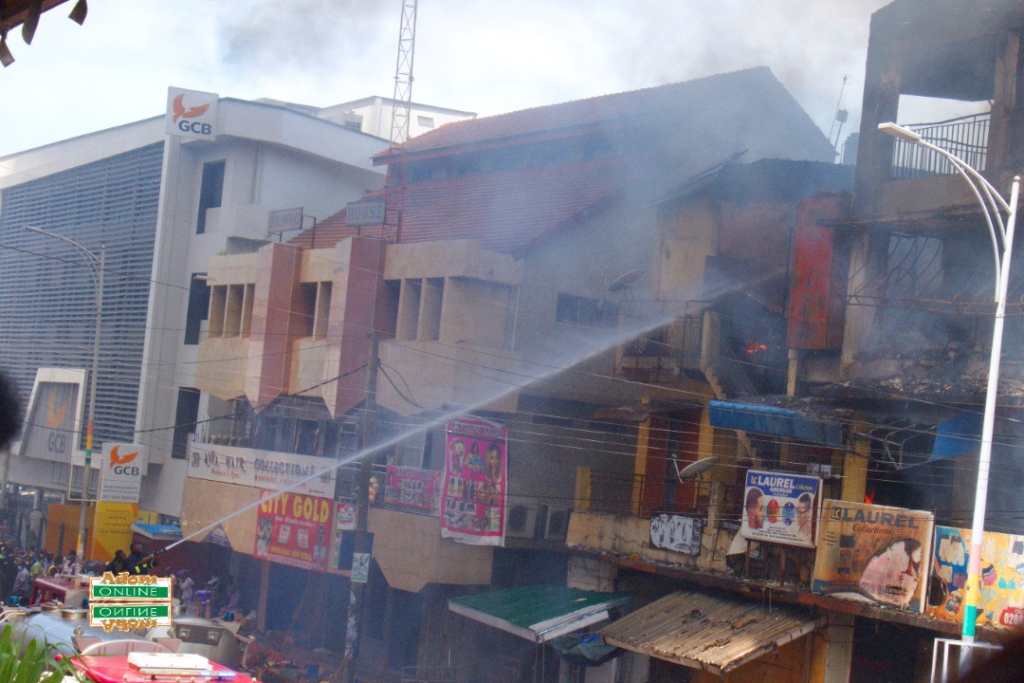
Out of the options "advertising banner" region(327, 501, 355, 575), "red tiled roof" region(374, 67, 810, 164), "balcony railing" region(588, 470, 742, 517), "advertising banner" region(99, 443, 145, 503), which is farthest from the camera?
"advertising banner" region(99, 443, 145, 503)

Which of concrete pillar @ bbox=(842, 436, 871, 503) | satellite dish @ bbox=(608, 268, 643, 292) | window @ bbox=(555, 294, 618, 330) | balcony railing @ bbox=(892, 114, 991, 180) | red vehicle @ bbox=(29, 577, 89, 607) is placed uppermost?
balcony railing @ bbox=(892, 114, 991, 180)

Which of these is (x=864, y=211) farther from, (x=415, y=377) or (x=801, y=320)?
(x=415, y=377)

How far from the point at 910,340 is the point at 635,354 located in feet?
19.0

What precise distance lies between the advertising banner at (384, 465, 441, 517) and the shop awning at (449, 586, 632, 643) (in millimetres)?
1964

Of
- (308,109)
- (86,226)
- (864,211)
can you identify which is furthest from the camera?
(308,109)

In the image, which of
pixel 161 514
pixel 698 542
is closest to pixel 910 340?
pixel 698 542

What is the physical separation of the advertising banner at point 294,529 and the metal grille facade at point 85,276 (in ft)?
35.9

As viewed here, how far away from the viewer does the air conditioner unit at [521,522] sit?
21031mm

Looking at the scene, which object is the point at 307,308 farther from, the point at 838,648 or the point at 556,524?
the point at 838,648

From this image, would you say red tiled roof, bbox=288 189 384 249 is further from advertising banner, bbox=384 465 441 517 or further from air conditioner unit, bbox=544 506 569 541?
air conditioner unit, bbox=544 506 569 541

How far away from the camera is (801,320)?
1720 centimetres

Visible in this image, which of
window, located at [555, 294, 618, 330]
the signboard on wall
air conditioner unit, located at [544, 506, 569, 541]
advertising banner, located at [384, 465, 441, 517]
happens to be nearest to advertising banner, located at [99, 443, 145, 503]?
the signboard on wall

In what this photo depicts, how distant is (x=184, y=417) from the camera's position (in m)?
33.6

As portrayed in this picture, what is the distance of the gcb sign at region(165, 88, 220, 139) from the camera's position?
32.8 m
